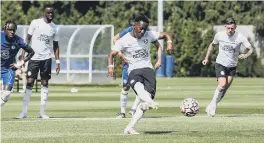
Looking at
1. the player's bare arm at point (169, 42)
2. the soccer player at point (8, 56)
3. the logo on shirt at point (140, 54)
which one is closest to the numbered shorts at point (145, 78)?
the logo on shirt at point (140, 54)

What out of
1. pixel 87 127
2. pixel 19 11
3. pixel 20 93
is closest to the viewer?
pixel 87 127

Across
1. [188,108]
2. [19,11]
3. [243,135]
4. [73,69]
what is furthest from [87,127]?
[19,11]

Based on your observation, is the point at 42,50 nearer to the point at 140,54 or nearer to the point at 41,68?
the point at 41,68

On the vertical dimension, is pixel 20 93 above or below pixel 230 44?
below

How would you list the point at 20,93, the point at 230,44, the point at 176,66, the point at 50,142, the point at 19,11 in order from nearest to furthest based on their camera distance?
the point at 50,142 < the point at 230,44 < the point at 20,93 < the point at 176,66 < the point at 19,11

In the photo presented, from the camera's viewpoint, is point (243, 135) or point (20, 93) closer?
point (243, 135)

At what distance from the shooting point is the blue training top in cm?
Answer: 2218

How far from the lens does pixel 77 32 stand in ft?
164

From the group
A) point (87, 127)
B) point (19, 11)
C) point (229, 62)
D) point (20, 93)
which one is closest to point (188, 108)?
point (87, 127)

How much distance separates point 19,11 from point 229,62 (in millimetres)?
46954

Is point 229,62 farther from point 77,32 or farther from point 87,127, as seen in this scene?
point 77,32

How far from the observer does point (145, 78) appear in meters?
18.5

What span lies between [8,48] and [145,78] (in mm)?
4926

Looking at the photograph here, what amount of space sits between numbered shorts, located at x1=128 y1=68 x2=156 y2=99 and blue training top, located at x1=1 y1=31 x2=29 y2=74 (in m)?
4.43
